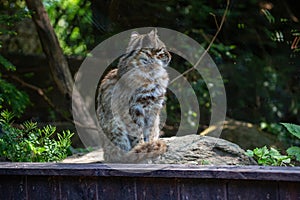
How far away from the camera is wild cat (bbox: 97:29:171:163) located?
3.29m

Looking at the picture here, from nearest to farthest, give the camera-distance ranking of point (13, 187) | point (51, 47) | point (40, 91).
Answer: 1. point (13, 187)
2. point (51, 47)
3. point (40, 91)

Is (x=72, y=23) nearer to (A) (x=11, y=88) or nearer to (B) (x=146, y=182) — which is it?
(A) (x=11, y=88)

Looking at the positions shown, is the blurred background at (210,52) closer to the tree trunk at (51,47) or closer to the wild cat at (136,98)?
the tree trunk at (51,47)

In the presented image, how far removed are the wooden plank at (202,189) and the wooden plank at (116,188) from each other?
270 mm

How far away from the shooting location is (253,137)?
6008 millimetres

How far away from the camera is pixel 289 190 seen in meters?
1.94

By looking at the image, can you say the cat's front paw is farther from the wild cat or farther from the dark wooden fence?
the dark wooden fence

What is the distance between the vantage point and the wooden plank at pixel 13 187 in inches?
98.0

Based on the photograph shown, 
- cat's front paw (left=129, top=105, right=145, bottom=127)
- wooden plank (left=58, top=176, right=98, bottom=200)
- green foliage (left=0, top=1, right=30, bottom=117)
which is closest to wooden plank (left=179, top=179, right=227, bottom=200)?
wooden plank (left=58, top=176, right=98, bottom=200)

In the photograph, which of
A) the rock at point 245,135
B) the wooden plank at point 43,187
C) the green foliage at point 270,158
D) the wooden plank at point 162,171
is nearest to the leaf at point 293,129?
the green foliage at point 270,158

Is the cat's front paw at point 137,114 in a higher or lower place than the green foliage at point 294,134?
higher

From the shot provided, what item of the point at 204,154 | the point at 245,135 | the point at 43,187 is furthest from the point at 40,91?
the point at 43,187

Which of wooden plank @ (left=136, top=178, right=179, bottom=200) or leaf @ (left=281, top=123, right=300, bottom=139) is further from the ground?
leaf @ (left=281, top=123, right=300, bottom=139)

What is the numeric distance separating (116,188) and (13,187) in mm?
657
